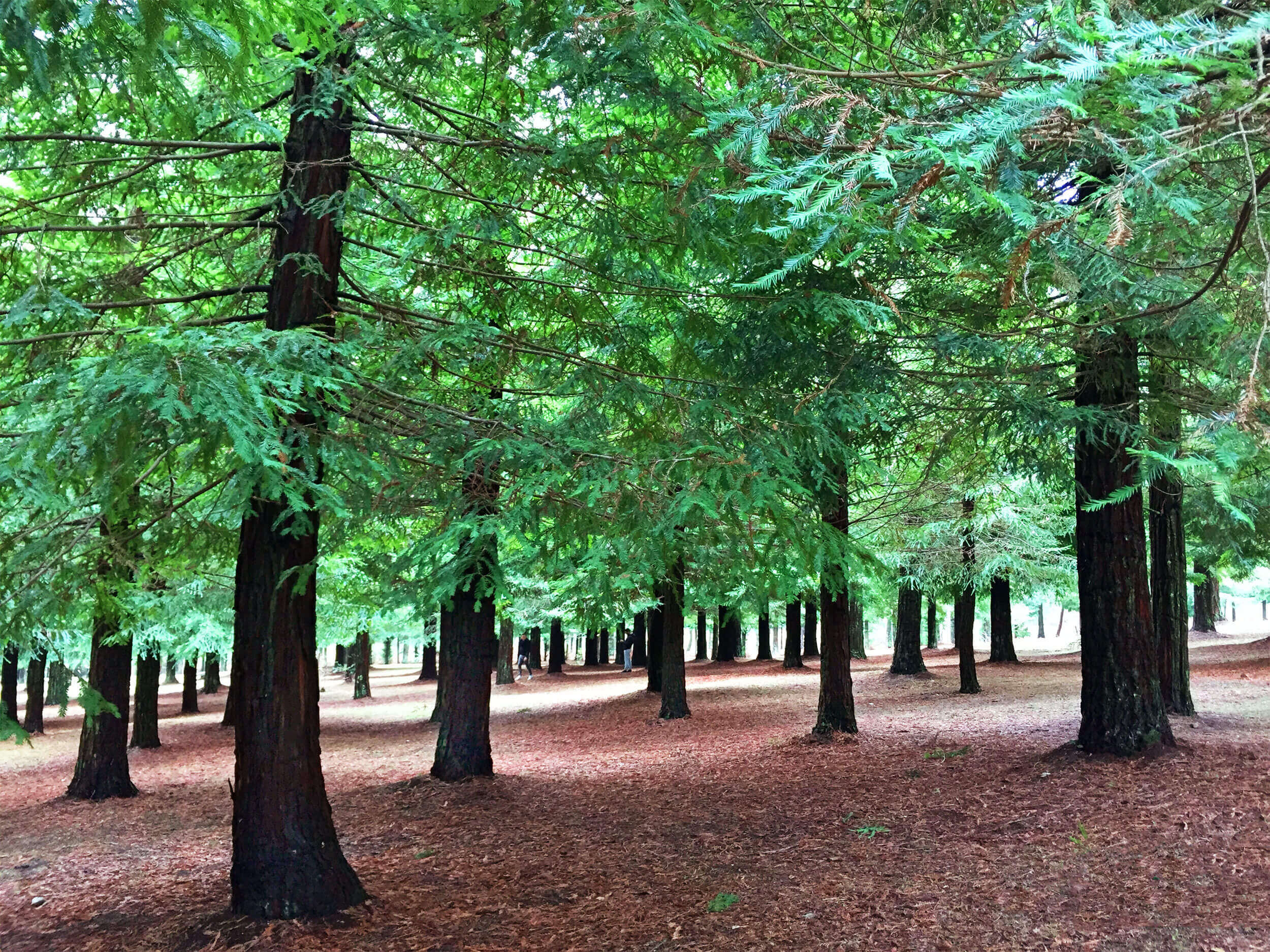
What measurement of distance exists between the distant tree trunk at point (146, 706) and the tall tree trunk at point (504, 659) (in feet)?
37.0

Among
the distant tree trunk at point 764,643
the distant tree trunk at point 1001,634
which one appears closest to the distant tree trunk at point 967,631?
the distant tree trunk at point 1001,634

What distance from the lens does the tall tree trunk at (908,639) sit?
20.0 meters

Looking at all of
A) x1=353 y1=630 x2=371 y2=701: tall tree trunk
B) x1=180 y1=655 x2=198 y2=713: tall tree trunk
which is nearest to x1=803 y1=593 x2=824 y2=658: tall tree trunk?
x1=353 y1=630 x2=371 y2=701: tall tree trunk

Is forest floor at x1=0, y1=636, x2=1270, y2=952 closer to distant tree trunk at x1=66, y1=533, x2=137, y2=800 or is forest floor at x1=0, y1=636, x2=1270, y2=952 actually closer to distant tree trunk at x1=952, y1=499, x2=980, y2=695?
distant tree trunk at x1=66, y1=533, x2=137, y2=800

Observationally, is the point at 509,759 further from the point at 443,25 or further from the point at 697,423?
the point at 443,25

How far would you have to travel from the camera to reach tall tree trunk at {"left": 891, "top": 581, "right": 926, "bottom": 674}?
20.0 metres

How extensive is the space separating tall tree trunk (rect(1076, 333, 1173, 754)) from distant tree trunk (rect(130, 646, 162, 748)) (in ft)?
46.4

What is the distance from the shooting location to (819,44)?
589 centimetres

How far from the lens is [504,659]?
2698 centimetres

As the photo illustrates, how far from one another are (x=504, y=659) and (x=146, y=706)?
40.4ft

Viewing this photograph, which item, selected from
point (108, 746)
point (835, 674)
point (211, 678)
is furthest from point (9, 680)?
point (835, 674)

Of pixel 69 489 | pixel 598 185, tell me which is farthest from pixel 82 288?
pixel 598 185

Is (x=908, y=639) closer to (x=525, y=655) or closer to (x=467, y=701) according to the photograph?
(x=467, y=701)

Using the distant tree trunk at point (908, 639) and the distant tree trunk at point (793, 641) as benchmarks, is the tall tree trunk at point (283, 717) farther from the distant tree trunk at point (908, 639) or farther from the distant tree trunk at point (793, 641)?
the distant tree trunk at point (793, 641)
